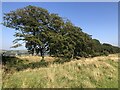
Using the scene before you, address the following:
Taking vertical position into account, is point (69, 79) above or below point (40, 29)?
below

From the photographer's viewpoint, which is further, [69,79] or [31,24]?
[31,24]

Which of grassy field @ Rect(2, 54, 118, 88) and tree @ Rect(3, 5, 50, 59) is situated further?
tree @ Rect(3, 5, 50, 59)

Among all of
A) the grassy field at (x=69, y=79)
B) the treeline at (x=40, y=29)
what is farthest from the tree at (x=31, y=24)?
the grassy field at (x=69, y=79)

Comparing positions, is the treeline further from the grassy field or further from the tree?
the grassy field

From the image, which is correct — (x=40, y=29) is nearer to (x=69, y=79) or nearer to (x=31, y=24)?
(x=31, y=24)

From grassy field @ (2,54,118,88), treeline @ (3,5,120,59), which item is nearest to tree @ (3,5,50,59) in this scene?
treeline @ (3,5,120,59)

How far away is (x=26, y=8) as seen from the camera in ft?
98.6

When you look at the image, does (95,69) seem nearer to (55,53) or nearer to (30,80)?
(30,80)

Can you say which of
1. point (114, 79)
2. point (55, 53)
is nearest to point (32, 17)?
point (55, 53)

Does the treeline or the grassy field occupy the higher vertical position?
the treeline

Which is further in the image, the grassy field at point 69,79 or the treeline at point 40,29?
the treeline at point 40,29

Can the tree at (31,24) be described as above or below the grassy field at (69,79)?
above

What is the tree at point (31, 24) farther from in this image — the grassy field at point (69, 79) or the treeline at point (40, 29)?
the grassy field at point (69, 79)

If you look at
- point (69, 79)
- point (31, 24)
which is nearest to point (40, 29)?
point (31, 24)
